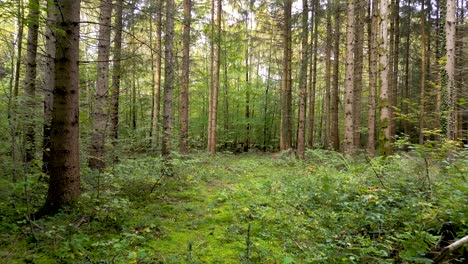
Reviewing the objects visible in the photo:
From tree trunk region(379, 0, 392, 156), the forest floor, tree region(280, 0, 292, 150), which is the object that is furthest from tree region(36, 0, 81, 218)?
tree region(280, 0, 292, 150)

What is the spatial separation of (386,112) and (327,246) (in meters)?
6.60

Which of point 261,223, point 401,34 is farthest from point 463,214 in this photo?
point 401,34

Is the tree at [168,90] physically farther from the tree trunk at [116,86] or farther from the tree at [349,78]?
the tree at [349,78]

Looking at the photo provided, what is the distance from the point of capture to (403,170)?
5703 mm

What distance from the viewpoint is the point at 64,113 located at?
371cm

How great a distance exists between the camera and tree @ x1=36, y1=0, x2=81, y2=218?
12.1 ft

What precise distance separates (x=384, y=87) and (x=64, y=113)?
341 inches

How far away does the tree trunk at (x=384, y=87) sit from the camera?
27.2ft

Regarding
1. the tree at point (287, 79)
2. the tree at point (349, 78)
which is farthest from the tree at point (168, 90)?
the tree at point (287, 79)

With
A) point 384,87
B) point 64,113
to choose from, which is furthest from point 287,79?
point 64,113

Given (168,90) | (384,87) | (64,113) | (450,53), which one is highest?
(450,53)

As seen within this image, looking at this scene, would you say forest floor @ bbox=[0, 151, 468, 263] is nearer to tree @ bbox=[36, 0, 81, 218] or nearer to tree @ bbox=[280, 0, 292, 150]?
tree @ bbox=[36, 0, 81, 218]

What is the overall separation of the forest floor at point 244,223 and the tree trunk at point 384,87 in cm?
262

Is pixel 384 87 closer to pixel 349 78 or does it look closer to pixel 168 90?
pixel 349 78
